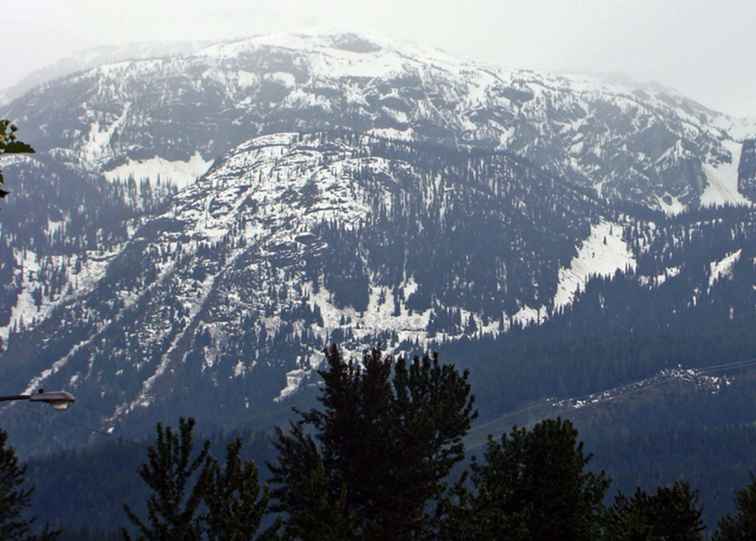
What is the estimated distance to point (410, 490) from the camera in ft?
255

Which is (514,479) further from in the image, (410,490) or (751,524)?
(751,524)

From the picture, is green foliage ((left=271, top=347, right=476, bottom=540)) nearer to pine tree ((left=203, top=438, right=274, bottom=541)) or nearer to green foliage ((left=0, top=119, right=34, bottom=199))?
pine tree ((left=203, top=438, right=274, bottom=541))

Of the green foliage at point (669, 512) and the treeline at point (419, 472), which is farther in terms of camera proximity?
the green foliage at point (669, 512)

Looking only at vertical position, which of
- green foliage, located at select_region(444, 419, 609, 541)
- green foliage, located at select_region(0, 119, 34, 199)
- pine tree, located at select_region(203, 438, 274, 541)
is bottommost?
pine tree, located at select_region(203, 438, 274, 541)

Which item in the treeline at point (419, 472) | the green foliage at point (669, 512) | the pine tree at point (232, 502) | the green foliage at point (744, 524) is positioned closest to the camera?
the pine tree at point (232, 502)

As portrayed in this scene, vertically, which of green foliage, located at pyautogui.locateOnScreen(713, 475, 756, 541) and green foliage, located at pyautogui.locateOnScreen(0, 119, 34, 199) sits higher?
green foliage, located at pyautogui.locateOnScreen(0, 119, 34, 199)

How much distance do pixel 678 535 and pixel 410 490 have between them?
1879 centimetres

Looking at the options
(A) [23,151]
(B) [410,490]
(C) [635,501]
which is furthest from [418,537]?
(A) [23,151]

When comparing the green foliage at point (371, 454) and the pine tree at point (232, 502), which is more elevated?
the green foliage at point (371, 454)

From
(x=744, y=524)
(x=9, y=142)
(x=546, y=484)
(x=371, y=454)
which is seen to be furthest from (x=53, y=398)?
(x=744, y=524)

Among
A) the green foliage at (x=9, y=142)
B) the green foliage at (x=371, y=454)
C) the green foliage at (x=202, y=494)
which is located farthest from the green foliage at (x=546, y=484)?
the green foliage at (x=9, y=142)

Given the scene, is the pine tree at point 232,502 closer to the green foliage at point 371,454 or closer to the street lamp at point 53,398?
the street lamp at point 53,398

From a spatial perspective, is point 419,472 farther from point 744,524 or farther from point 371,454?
point 744,524

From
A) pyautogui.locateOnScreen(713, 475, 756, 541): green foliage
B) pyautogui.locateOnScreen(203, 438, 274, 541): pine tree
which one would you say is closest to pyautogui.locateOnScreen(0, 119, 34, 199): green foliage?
pyautogui.locateOnScreen(203, 438, 274, 541): pine tree
